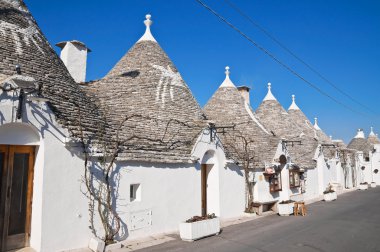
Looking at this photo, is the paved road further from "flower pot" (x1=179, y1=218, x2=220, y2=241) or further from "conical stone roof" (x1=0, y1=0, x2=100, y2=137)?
"conical stone roof" (x1=0, y1=0, x2=100, y2=137)

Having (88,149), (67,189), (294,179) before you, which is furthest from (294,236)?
(294,179)

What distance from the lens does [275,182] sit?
17969 millimetres

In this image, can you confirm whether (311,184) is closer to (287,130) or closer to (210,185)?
(287,130)

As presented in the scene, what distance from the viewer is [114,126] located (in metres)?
10.9

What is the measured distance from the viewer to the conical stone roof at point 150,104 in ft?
36.9

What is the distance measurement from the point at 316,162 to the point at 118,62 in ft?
63.5

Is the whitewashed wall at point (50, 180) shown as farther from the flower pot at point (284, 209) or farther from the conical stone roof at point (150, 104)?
the flower pot at point (284, 209)

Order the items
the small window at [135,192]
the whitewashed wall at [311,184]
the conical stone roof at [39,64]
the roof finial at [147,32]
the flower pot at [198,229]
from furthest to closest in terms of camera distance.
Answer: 1. the whitewashed wall at [311,184]
2. the roof finial at [147,32]
3. the small window at [135,192]
4. the flower pot at [198,229]
5. the conical stone roof at [39,64]

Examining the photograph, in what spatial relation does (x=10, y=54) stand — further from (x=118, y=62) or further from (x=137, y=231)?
(x=118, y=62)

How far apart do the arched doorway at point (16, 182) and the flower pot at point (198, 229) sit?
435 centimetres

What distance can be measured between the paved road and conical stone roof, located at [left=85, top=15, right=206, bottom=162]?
310 centimetres

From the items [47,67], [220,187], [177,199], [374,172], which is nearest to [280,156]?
[220,187]

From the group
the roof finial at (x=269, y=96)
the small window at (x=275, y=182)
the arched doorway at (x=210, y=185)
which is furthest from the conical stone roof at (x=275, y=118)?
the arched doorway at (x=210, y=185)

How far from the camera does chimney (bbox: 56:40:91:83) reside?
47.0 feet
